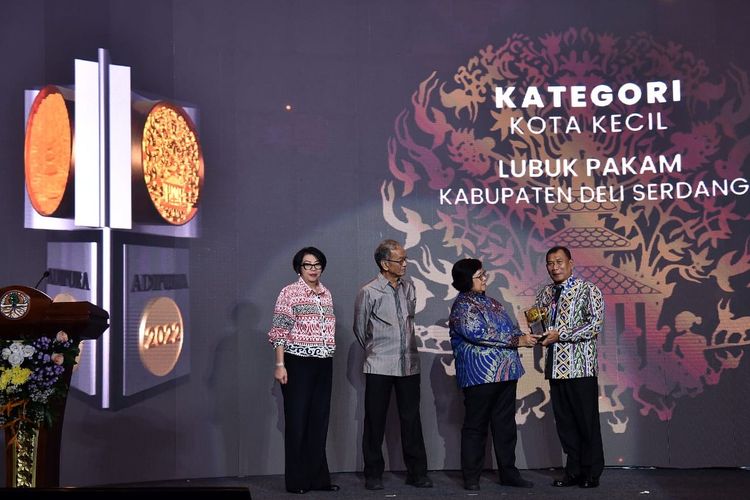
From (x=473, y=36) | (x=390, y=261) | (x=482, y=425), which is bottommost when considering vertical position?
(x=482, y=425)

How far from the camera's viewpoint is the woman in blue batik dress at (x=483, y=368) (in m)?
4.93

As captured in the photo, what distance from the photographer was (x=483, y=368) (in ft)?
16.2

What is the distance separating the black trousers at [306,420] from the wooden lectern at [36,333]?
131 centimetres

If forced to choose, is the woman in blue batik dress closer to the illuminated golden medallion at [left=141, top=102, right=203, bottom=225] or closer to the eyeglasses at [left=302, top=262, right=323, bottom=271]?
the eyeglasses at [left=302, top=262, right=323, bottom=271]

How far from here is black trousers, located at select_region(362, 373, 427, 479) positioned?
16.6 feet

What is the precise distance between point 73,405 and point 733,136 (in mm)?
4373

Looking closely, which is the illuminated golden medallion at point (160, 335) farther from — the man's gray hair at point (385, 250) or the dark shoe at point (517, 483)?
the dark shoe at point (517, 483)

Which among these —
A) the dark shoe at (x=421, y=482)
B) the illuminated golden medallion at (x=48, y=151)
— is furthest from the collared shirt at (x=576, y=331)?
the illuminated golden medallion at (x=48, y=151)

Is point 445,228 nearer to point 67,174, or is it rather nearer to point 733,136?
point 733,136

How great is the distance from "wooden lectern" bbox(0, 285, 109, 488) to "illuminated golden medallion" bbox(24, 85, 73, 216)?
1513mm

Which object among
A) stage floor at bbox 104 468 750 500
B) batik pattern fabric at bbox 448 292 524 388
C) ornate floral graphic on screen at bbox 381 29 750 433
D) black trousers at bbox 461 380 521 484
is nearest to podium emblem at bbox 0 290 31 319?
stage floor at bbox 104 468 750 500

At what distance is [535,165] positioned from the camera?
583cm

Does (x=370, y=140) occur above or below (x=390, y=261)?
above

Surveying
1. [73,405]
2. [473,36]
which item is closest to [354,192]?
[473,36]
